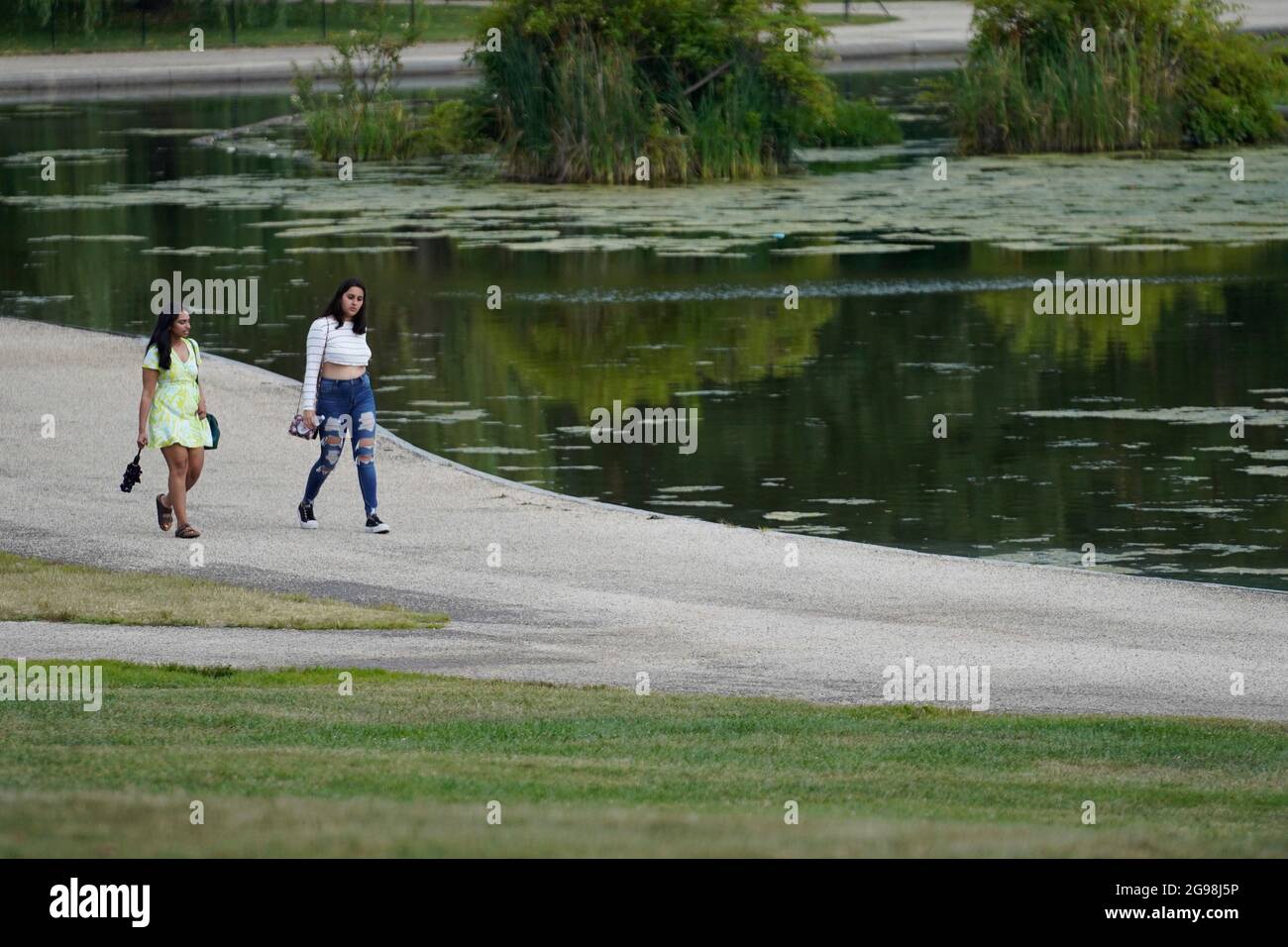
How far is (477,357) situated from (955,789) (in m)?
14.4

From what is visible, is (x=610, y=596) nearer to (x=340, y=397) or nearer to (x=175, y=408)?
(x=340, y=397)

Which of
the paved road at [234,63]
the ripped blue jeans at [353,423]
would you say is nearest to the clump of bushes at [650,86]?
the paved road at [234,63]

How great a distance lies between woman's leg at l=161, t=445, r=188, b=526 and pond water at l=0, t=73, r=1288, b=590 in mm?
3333

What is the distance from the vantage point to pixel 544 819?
7246 millimetres

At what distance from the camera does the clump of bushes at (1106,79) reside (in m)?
38.0

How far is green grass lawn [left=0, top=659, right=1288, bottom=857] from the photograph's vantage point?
6.71 m

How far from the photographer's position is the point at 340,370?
48.1ft

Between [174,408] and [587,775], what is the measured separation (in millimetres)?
6662

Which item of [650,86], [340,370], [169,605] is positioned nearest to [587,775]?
[169,605]

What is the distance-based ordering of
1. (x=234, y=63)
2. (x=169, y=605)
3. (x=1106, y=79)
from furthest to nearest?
(x=234, y=63) → (x=1106, y=79) → (x=169, y=605)

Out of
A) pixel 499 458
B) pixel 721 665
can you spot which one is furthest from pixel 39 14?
pixel 721 665

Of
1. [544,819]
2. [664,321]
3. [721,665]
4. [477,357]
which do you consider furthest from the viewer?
[664,321]

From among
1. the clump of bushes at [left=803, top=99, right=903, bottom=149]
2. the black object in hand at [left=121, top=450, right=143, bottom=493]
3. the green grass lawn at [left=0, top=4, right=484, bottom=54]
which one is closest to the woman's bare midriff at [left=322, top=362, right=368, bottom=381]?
the black object in hand at [left=121, top=450, right=143, bottom=493]
